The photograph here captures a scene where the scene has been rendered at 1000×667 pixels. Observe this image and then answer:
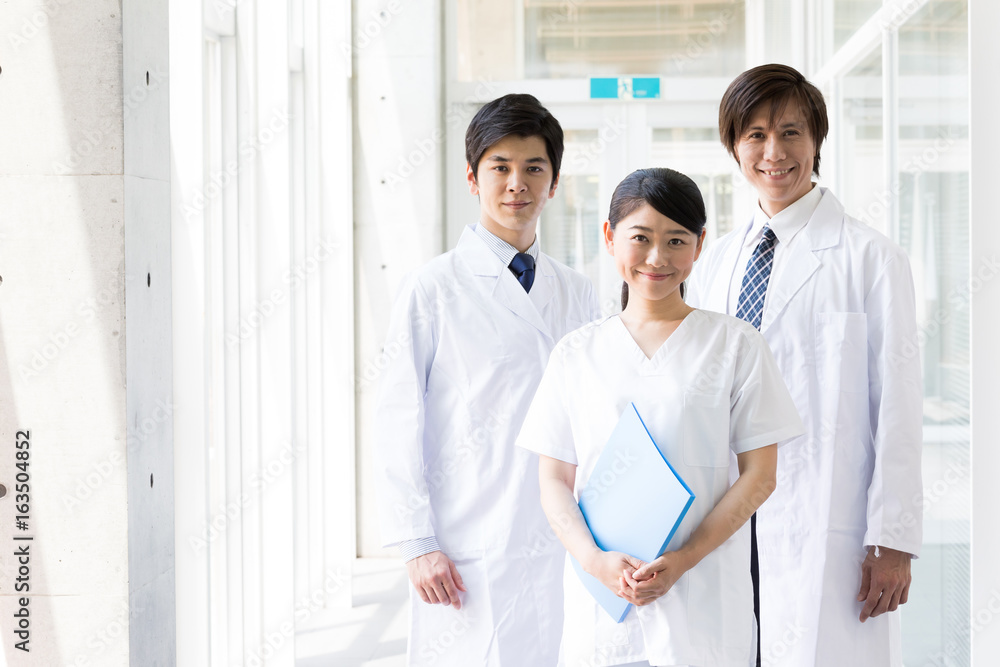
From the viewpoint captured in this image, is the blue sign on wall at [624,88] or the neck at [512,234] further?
the blue sign on wall at [624,88]

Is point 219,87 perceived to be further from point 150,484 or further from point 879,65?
point 879,65

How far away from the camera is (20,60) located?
165cm

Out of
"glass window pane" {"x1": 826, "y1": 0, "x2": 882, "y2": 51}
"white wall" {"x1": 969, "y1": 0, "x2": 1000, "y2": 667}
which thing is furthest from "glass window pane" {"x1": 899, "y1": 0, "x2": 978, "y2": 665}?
"glass window pane" {"x1": 826, "y1": 0, "x2": 882, "y2": 51}

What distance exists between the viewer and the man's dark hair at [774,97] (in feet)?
5.25

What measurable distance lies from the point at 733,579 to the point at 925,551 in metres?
1.32

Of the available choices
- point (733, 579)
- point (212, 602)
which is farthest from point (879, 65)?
point (212, 602)

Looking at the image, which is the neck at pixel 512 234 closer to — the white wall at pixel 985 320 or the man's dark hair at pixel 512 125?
the man's dark hair at pixel 512 125

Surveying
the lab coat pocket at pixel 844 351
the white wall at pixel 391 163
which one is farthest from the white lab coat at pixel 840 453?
the white wall at pixel 391 163

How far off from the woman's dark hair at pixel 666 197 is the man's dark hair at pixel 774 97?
12.6 inches

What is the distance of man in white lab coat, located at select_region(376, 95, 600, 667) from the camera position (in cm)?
162

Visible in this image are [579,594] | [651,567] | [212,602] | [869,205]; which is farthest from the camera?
[869,205]

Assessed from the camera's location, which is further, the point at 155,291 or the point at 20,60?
the point at 155,291

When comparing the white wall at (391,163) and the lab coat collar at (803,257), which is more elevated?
the white wall at (391,163)

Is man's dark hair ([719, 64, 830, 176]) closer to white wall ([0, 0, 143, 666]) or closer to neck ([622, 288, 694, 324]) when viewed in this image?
neck ([622, 288, 694, 324])
